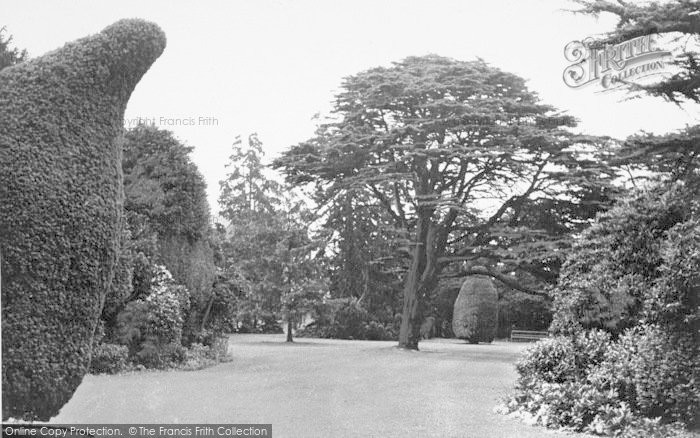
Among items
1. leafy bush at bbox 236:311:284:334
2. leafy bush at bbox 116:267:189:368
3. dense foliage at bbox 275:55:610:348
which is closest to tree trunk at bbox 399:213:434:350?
dense foliage at bbox 275:55:610:348

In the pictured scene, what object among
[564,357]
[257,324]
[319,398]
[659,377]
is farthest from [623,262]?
[257,324]

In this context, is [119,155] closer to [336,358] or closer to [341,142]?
[336,358]

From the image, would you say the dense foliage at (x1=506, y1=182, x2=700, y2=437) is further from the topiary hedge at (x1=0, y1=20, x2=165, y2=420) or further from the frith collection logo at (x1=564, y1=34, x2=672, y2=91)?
the topiary hedge at (x1=0, y1=20, x2=165, y2=420)

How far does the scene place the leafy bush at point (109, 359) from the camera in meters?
13.8

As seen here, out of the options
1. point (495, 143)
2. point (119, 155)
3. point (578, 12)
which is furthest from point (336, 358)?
point (119, 155)

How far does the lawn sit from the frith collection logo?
16.4 feet

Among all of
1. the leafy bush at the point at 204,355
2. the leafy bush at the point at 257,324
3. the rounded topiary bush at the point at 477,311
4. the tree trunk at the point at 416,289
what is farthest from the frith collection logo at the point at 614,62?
the rounded topiary bush at the point at 477,311

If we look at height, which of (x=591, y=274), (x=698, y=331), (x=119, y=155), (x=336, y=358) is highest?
(x=119, y=155)

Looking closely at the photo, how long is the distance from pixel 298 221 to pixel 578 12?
1969cm

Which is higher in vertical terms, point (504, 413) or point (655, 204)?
point (655, 204)

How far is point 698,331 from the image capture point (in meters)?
8.63

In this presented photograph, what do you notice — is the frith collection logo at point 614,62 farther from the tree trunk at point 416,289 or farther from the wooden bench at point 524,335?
the wooden bench at point 524,335

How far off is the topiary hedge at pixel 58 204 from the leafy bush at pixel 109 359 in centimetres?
757

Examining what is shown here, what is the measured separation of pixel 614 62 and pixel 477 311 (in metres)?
20.3
